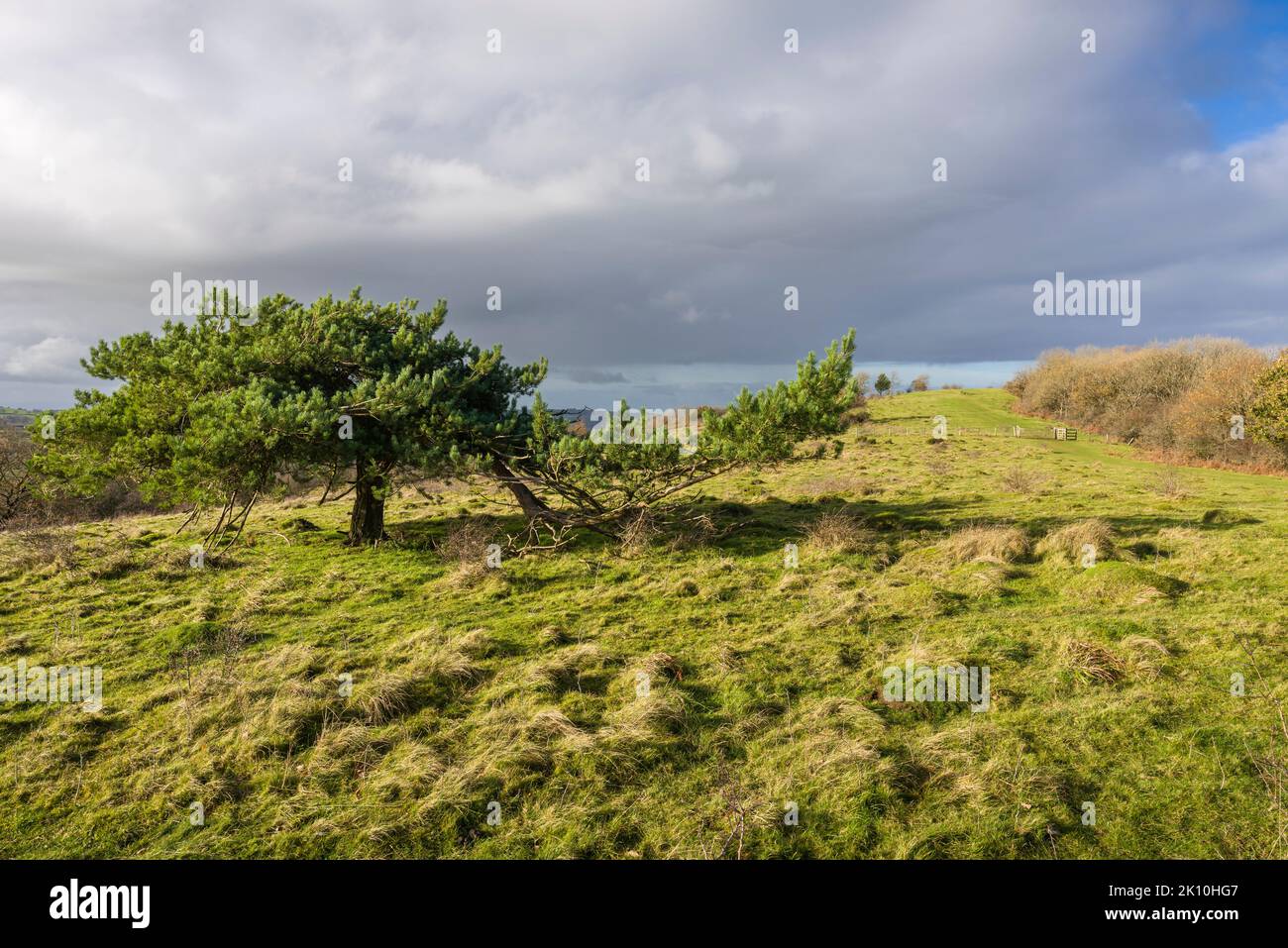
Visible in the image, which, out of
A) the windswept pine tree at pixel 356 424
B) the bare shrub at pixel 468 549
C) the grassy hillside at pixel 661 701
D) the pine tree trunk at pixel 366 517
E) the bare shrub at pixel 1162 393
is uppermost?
the bare shrub at pixel 1162 393

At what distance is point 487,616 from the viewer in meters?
11.8

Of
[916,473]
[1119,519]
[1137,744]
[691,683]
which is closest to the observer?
[1137,744]

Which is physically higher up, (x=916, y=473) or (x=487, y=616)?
(x=916, y=473)

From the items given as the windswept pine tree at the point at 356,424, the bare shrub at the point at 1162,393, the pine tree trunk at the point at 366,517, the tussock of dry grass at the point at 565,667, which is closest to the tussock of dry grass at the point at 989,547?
the windswept pine tree at the point at 356,424

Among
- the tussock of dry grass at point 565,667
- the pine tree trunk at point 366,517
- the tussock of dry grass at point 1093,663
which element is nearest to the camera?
the tussock of dry grass at point 1093,663

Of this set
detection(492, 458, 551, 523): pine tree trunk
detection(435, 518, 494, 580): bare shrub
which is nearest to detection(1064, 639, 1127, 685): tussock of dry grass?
detection(435, 518, 494, 580): bare shrub

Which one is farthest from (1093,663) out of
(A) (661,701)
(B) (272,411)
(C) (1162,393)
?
(C) (1162,393)

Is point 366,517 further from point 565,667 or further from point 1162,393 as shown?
point 1162,393

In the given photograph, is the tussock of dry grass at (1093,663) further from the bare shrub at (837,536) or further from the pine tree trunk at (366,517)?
the pine tree trunk at (366,517)

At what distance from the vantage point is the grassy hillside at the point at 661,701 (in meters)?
6.04

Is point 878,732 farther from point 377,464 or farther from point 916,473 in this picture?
point 916,473

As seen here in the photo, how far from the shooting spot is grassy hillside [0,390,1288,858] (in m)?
6.04
